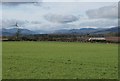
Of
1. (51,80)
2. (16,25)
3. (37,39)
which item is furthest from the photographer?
(16,25)

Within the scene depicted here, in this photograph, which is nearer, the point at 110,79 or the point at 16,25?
the point at 110,79

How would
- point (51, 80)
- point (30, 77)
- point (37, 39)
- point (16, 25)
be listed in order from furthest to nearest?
point (16, 25) < point (37, 39) < point (30, 77) < point (51, 80)

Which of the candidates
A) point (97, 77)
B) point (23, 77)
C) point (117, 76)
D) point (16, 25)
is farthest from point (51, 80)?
point (16, 25)

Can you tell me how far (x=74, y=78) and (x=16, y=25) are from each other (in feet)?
427

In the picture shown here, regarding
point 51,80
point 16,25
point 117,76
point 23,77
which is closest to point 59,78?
point 51,80

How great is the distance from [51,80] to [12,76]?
7.75 feet

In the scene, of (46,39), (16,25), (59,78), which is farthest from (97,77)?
(16,25)

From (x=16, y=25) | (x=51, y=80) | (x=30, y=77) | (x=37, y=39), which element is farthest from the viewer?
(x=16, y=25)

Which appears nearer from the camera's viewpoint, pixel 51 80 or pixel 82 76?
pixel 51 80

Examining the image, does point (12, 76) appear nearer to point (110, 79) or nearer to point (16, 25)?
point (110, 79)

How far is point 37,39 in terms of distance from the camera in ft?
348

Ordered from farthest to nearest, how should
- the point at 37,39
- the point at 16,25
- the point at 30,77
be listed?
the point at 16,25 → the point at 37,39 → the point at 30,77

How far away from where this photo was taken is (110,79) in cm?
1482

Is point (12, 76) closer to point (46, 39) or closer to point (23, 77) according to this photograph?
point (23, 77)
